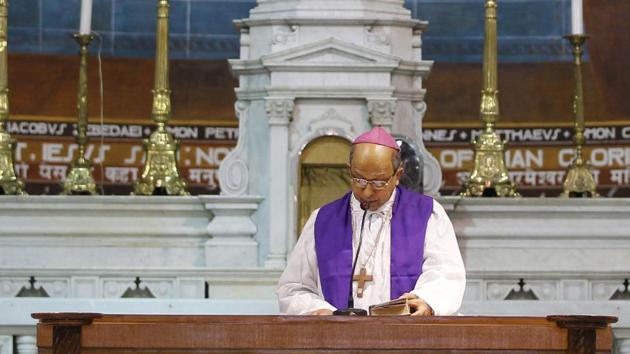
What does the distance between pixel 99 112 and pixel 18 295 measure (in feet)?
27.3

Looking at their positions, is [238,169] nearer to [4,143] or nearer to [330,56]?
[330,56]

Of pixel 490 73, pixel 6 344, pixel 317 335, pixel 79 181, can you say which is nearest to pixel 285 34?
pixel 490 73

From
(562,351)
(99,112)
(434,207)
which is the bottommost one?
(562,351)

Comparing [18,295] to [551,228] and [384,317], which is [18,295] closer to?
[551,228]

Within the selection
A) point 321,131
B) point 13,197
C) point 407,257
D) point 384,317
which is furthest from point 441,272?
point 13,197

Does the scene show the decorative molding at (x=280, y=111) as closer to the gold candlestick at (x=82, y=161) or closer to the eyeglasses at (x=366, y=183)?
the gold candlestick at (x=82, y=161)

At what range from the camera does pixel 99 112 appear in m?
22.1

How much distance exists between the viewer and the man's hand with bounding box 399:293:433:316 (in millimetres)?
9227

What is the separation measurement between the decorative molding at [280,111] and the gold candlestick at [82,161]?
1817 mm

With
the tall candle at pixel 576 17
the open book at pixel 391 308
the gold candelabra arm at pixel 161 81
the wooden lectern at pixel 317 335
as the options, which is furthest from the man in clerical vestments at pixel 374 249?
the tall candle at pixel 576 17

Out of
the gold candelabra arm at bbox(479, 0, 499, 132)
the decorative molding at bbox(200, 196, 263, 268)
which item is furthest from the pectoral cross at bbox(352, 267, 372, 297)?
the gold candelabra arm at bbox(479, 0, 499, 132)

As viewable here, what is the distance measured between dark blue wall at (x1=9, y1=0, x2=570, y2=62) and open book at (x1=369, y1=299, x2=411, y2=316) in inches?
539

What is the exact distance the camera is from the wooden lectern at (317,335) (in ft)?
27.3

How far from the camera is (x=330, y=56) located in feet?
51.2
